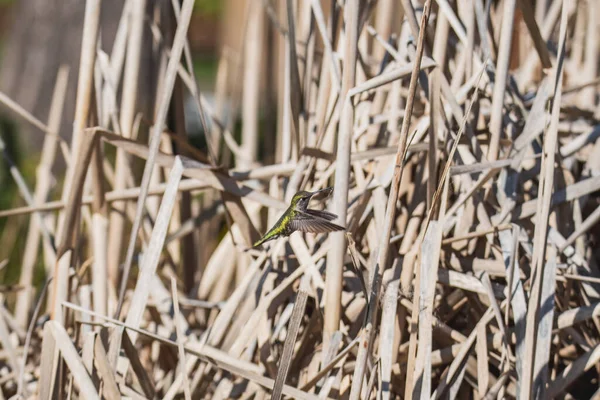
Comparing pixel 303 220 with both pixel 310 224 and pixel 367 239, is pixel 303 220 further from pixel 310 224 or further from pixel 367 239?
pixel 367 239

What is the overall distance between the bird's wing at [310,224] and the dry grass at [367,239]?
0.05 metres

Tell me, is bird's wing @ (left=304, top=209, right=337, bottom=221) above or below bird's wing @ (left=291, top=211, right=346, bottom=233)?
above

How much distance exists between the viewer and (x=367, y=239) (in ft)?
3.48

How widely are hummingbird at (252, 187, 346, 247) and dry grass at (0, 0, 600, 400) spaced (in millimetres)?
35

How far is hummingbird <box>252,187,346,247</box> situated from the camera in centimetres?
82

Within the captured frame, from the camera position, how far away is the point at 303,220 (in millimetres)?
861

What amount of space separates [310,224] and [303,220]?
0.07 feet

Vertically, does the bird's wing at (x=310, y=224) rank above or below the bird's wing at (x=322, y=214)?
below

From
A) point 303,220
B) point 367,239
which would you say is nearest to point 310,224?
point 303,220

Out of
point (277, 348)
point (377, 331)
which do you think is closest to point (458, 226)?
point (377, 331)

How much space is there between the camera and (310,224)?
2.76ft

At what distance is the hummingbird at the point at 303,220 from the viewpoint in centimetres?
82

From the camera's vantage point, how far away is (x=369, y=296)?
2.64ft

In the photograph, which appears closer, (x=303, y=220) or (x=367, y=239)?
(x=303, y=220)
